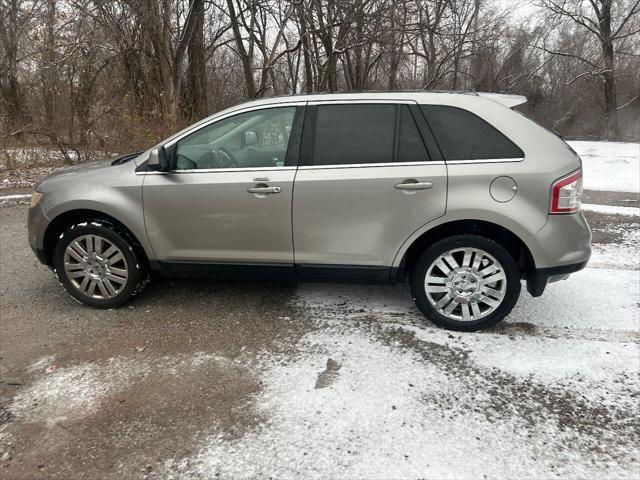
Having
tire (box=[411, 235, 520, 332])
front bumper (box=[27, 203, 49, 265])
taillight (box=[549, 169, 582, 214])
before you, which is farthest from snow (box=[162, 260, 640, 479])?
front bumper (box=[27, 203, 49, 265])

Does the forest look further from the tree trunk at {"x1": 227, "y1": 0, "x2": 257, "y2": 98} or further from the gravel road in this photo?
the gravel road

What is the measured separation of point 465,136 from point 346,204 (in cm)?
100

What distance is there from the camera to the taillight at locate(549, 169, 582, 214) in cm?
321

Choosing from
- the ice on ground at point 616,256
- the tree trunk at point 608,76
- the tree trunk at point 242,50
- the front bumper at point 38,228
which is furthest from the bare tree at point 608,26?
the front bumper at point 38,228

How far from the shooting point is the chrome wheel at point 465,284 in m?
3.44

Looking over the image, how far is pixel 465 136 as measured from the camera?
11.1 ft

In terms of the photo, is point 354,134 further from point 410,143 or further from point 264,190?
point 264,190

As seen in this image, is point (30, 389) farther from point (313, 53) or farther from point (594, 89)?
point (594, 89)

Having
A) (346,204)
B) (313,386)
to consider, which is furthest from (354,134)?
(313,386)

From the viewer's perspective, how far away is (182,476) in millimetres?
2266

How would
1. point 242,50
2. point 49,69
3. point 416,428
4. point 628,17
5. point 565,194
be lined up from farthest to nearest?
1. point 628,17
2. point 242,50
3. point 49,69
4. point 565,194
5. point 416,428

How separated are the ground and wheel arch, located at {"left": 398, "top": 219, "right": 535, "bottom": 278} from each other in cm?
55

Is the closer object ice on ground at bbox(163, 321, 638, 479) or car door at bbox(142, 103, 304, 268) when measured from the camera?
ice on ground at bbox(163, 321, 638, 479)

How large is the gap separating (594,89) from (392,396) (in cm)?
3270
